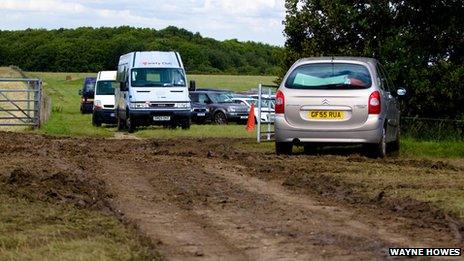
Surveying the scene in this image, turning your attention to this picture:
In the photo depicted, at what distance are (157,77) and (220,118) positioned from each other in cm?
994

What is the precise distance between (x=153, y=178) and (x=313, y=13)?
14617 mm

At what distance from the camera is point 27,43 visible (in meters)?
106

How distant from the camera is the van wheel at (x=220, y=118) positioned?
43.1m

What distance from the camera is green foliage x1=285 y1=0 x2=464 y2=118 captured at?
23531 millimetres

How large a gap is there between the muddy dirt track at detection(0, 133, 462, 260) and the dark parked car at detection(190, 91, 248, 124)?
23658 millimetres

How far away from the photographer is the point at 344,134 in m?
17.6

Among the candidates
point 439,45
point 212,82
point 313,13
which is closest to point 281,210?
point 439,45

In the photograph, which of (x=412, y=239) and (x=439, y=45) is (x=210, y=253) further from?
(x=439, y=45)

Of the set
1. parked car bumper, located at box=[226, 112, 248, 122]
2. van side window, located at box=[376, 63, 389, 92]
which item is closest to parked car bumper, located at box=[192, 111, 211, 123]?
parked car bumper, located at box=[226, 112, 248, 122]

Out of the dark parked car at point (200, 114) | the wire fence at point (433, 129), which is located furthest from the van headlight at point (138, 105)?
the wire fence at point (433, 129)

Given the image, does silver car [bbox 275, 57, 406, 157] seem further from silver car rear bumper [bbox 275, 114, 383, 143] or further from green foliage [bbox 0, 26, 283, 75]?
green foliage [bbox 0, 26, 283, 75]

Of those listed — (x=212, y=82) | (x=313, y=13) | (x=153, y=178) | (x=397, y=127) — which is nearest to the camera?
(x=153, y=178)

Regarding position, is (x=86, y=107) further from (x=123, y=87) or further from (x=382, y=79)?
(x=382, y=79)

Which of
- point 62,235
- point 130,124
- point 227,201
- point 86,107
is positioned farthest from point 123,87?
point 62,235
